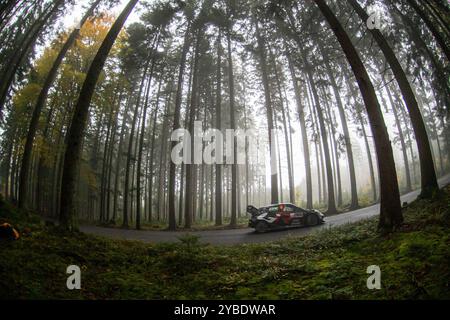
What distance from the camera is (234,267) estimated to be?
671 cm

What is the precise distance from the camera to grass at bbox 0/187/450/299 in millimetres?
4168

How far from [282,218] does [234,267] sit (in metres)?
8.08

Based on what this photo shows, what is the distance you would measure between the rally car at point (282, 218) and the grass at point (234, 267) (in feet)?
18.5

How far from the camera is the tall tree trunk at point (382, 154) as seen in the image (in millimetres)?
7629

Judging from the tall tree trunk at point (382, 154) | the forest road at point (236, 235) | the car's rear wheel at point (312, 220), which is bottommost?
the forest road at point (236, 235)

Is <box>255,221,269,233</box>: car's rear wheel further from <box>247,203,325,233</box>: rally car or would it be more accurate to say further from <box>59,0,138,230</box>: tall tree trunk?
<box>59,0,138,230</box>: tall tree trunk

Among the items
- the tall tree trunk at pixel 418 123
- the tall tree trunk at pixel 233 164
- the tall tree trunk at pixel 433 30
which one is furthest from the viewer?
the tall tree trunk at pixel 233 164

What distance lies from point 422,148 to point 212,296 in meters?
10.1

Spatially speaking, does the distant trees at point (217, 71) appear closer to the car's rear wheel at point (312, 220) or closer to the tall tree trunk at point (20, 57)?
the tall tree trunk at point (20, 57)

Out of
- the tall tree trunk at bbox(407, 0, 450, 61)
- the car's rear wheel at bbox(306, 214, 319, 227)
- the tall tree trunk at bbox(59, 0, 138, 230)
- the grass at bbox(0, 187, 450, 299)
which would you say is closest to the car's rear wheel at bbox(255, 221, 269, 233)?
the car's rear wheel at bbox(306, 214, 319, 227)

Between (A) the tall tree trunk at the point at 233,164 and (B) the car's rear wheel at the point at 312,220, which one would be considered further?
(A) the tall tree trunk at the point at 233,164

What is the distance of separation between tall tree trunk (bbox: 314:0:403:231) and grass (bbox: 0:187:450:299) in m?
0.50

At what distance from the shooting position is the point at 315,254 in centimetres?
741

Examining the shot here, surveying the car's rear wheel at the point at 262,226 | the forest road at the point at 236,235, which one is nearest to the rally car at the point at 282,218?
the car's rear wheel at the point at 262,226
